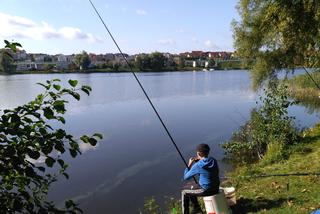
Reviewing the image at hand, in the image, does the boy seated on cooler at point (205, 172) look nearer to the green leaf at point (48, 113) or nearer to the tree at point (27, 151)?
the tree at point (27, 151)

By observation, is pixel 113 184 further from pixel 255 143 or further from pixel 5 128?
pixel 5 128

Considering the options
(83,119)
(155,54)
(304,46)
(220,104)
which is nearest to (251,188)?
(304,46)

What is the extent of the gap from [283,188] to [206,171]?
2.48 m

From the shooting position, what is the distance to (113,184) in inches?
567

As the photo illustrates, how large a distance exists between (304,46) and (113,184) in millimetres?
9517

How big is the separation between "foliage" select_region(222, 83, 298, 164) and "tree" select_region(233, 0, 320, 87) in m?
2.25

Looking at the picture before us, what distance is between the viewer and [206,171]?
7.45 m

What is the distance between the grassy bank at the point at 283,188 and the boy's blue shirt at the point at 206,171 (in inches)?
47.9

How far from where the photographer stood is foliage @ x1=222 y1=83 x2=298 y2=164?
1392 cm

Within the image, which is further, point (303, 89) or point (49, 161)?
point (303, 89)

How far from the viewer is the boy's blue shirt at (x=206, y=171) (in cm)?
744

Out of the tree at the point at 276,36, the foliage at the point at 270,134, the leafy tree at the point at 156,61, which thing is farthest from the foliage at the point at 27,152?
the leafy tree at the point at 156,61

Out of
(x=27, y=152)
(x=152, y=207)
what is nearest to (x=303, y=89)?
(x=152, y=207)

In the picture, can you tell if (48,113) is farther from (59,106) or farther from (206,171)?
(206,171)
